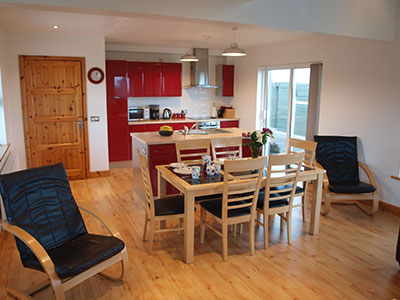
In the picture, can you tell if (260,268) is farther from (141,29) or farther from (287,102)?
(287,102)

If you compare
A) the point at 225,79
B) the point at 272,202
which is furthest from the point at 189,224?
the point at 225,79

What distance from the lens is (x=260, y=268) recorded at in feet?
10.8

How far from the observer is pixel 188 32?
5.65 metres

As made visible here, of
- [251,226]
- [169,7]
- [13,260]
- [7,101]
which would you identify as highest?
[169,7]

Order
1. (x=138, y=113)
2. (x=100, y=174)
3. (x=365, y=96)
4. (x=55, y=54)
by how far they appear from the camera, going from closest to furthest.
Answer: (x=365, y=96)
(x=55, y=54)
(x=100, y=174)
(x=138, y=113)

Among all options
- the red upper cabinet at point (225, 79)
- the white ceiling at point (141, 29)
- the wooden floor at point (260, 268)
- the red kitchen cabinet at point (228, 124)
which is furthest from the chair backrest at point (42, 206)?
the red upper cabinet at point (225, 79)

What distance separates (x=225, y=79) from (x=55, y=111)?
154 inches

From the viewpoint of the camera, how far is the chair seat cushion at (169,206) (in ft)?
Answer: 11.3

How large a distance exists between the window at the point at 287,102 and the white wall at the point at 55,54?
11.0ft

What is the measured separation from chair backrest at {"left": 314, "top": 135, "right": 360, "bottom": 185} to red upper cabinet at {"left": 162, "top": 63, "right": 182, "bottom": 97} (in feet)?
11.7

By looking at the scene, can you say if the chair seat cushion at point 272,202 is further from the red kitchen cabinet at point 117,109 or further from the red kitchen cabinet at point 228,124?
the red kitchen cabinet at point 228,124

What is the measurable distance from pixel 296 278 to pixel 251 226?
63cm

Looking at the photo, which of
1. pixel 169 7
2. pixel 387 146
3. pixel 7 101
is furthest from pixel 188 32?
pixel 387 146

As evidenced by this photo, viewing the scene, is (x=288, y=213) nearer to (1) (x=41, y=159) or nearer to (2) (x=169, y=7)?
(2) (x=169, y=7)
